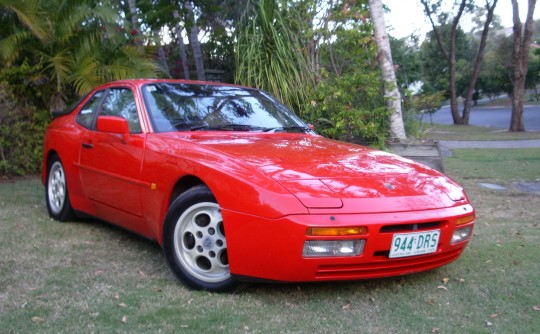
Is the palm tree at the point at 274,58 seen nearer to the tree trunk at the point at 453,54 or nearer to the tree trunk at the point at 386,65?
the tree trunk at the point at 386,65

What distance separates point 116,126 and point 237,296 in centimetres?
161

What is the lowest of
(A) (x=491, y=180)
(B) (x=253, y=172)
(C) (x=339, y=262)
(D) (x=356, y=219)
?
(A) (x=491, y=180)

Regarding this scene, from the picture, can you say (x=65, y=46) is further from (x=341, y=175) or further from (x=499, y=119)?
(x=499, y=119)

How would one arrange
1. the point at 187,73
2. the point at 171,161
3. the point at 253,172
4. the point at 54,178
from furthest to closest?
the point at 187,73 < the point at 54,178 < the point at 171,161 < the point at 253,172

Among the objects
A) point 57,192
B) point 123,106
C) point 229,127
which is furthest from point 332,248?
point 57,192

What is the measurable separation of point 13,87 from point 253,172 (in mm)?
6615

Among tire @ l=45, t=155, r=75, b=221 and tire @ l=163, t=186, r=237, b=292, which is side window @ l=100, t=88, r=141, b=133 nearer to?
tire @ l=45, t=155, r=75, b=221

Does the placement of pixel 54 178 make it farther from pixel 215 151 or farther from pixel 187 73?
pixel 187 73

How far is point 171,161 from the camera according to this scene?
12.3 feet

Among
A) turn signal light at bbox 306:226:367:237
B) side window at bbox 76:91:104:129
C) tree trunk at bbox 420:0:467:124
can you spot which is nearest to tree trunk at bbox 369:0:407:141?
side window at bbox 76:91:104:129

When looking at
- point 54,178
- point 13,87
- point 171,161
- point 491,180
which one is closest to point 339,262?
point 171,161

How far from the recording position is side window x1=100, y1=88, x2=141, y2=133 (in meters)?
4.35

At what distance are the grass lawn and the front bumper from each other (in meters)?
0.22

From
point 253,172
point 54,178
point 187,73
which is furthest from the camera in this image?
point 187,73
